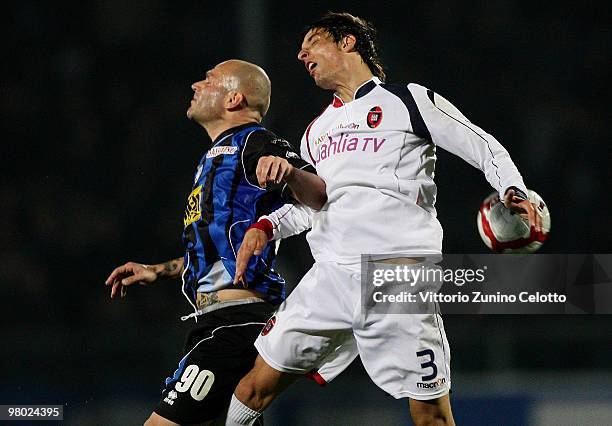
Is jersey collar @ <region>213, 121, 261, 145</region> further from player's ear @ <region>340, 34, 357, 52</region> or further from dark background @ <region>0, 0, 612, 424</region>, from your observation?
dark background @ <region>0, 0, 612, 424</region>

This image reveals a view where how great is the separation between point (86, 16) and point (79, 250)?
1.88m

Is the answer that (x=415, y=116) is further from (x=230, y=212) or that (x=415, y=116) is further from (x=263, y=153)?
(x=230, y=212)

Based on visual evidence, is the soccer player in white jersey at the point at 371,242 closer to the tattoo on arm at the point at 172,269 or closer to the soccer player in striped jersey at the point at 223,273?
the soccer player in striped jersey at the point at 223,273

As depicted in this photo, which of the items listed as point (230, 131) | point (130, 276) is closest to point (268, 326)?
point (130, 276)

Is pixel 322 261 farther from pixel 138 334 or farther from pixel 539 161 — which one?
pixel 539 161

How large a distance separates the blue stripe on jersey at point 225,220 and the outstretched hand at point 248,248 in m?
0.17

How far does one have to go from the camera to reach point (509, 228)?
2.90 meters

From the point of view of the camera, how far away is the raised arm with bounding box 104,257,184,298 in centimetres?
354

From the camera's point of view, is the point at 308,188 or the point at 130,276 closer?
the point at 308,188

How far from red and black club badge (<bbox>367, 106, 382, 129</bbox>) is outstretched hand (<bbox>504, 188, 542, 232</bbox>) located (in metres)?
0.62

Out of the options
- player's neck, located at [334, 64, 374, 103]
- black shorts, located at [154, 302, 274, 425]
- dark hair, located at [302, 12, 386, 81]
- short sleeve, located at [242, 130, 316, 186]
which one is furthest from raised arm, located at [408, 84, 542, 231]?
black shorts, located at [154, 302, 274, 425]

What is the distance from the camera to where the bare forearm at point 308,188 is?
3107mm

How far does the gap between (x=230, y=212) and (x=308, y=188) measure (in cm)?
35

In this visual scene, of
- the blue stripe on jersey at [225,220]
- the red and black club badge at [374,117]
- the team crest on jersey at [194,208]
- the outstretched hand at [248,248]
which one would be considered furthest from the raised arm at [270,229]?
the red and black club badge at [374,117]
